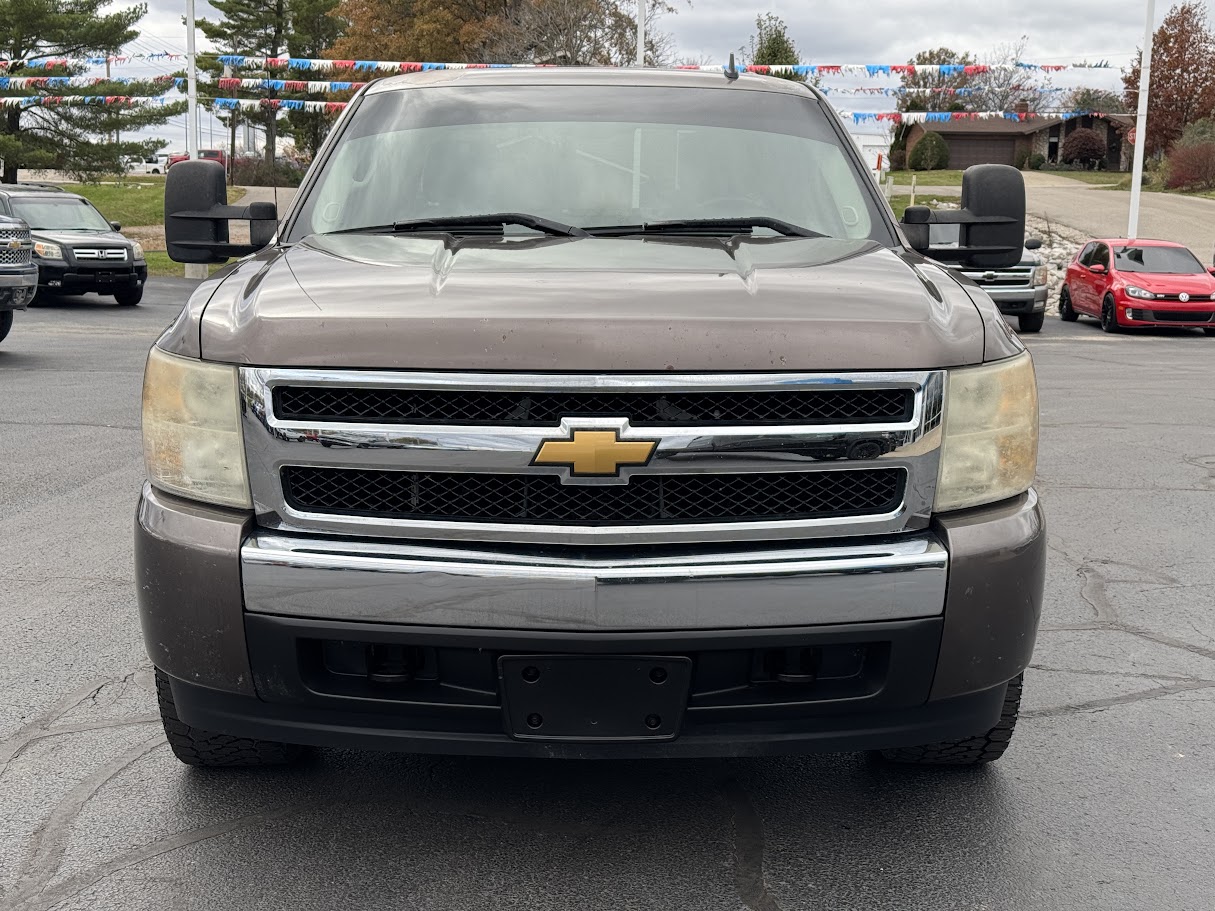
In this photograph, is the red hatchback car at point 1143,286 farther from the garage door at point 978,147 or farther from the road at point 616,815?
the garage door at point 978,147

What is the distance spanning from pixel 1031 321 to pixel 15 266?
571 inches

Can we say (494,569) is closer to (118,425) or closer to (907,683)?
(907,683)

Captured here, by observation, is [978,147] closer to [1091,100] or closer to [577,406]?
[1091,100]

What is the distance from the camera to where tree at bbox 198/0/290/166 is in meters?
68.3

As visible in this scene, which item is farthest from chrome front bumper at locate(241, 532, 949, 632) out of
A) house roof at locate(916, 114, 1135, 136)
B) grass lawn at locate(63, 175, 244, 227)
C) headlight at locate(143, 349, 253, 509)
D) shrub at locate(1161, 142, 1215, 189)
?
house roof at locate(916, 114, 1135, 136)

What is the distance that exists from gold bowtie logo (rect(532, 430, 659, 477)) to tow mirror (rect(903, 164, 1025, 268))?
1.91m

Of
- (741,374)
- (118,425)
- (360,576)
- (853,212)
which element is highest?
(853,212)

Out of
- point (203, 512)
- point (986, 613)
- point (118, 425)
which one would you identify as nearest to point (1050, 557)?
point (986, 613)

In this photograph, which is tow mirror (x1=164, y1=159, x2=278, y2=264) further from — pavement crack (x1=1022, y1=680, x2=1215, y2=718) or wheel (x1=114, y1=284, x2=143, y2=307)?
wheel (x1=114, y1=284, x2=143, y2=307)

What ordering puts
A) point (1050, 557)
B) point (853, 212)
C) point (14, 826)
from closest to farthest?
point (14, 826) → point (853, 212) → point (1050, 557)

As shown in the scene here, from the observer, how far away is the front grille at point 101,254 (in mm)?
20859

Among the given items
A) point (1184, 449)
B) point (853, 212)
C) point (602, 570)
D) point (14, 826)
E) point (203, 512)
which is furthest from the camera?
point (1184, 449)

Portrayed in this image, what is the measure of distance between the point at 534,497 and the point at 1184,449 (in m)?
7.76

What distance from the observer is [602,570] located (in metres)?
2.64
